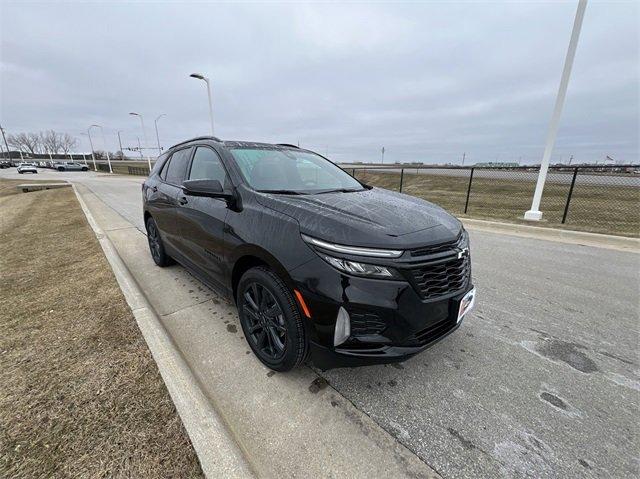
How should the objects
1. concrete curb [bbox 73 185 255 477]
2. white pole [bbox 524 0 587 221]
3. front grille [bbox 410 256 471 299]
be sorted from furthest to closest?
white pole [bbox 524 0 587 221] < front grille [bbox 410 256 471 299] < concrete curb [bbox 73 185 255 477]

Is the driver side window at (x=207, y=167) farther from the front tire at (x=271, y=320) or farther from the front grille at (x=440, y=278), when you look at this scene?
the front grille at (x=440, y=278)

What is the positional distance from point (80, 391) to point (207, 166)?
2.12 m

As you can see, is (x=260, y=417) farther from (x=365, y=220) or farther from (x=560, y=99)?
(x=560, y=99)

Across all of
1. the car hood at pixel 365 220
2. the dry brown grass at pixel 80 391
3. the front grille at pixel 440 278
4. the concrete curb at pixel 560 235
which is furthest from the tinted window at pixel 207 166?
the concrete curb at pixel 560 235

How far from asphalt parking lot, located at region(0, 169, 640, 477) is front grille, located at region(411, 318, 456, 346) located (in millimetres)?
431

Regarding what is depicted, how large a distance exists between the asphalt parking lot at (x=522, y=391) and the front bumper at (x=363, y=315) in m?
0.43

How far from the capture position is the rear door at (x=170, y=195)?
139 inches

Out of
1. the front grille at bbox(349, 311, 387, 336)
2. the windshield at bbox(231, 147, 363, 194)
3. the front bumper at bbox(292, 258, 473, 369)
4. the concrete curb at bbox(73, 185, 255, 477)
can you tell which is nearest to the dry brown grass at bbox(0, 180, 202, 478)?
the concrete curb at bbox(73, 185, 255, 477)

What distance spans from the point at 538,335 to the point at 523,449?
142cm

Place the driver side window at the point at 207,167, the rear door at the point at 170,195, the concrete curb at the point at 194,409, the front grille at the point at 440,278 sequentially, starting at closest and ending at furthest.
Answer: the concrete curb at the point at 194,409 < the front grille at the point at 440,278 < the driver side window at the point at 207,167 < the rear door at the point at 170,195

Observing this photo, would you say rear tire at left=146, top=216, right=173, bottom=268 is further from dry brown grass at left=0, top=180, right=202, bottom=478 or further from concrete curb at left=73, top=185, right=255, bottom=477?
concrete curb at left=73, top=185, right=255, bottom=477

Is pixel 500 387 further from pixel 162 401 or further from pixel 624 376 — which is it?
pixel 162 401

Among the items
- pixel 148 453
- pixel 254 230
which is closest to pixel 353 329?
pixel 254 230

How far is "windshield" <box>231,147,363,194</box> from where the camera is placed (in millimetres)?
2613
